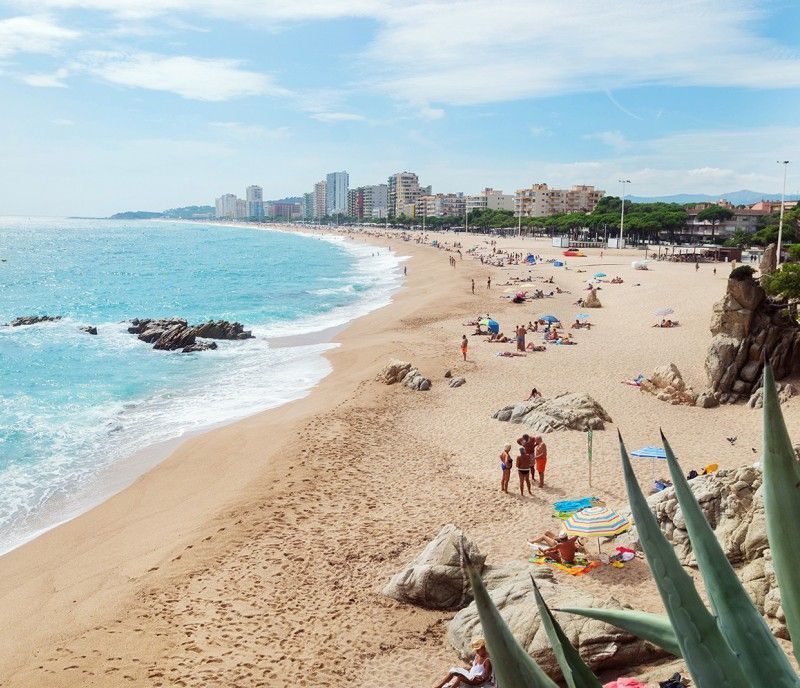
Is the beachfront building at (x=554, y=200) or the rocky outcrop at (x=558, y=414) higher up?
the beachfront building at (x=554, y=200)

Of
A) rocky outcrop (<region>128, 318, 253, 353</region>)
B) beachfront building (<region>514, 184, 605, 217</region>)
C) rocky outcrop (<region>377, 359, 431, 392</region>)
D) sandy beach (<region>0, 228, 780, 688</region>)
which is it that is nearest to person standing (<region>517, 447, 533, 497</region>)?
sandy beach (<region>0, 228, 780, 688</region>)

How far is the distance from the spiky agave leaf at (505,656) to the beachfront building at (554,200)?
541ft

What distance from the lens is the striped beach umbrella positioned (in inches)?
382

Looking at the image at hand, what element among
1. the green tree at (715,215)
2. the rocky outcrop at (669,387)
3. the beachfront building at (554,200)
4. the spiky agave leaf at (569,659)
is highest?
the beachfront building at (554,200)

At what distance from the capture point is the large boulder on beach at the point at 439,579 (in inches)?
348

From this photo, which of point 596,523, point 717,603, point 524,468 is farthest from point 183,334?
point 717,603

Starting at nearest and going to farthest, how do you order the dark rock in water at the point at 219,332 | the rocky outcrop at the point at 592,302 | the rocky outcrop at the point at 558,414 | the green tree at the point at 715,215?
the rocky outcrop at the point at 558,414 < the dark rock in water at the point at 219,332 < the rocky outcrop at the point at 592,302 < the green tree at the point at 715,215

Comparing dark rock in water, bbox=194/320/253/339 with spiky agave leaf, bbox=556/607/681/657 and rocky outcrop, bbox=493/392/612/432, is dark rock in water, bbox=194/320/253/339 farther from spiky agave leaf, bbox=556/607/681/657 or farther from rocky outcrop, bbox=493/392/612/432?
spiky agave leaf, bbox=556/607/681/657

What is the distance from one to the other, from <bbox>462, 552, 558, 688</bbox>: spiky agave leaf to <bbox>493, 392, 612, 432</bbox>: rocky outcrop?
14607 millimetres

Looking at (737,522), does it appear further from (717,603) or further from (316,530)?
(717,603)

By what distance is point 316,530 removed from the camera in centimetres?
1134

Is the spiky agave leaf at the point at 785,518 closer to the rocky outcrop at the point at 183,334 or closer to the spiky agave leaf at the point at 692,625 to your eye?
the spiky agave leaf at the point at 692,625

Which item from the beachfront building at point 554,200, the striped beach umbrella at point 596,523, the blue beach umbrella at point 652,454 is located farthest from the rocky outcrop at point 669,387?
the beachfront building at point 554,200

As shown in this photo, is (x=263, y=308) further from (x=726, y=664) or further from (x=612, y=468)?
(x=726, y=664)
